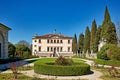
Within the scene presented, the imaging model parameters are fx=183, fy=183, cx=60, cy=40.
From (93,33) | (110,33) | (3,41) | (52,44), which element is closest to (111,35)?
(110,33)

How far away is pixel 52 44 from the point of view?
7019cm

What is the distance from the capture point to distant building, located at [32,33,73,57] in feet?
229

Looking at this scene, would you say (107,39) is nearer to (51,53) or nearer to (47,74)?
(51,53)

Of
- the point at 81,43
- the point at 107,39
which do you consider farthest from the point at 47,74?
the point at 81,43

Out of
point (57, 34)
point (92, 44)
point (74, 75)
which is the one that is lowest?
point (74, 75)

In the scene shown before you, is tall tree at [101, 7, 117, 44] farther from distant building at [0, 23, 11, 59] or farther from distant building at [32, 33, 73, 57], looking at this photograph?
distant building at [0, 23, 11, 59]

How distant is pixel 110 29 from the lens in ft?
154

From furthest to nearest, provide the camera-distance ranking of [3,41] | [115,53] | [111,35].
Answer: [111,35] → [3,41] → [115,53]

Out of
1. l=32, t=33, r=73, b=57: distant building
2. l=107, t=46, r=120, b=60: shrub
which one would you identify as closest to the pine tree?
l=107, t=46, r=120, b=60: shrub

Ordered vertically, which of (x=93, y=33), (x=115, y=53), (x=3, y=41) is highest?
(x=93, y=33)

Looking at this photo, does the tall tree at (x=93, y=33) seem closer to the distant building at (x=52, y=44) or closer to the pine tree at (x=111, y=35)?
the distant building at (x=52, y=44)

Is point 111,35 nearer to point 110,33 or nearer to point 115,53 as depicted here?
point 110,33

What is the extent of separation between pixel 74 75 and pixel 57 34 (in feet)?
183

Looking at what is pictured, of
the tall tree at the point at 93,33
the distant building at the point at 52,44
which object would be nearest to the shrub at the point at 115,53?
the tall tree at the point at 93,33
